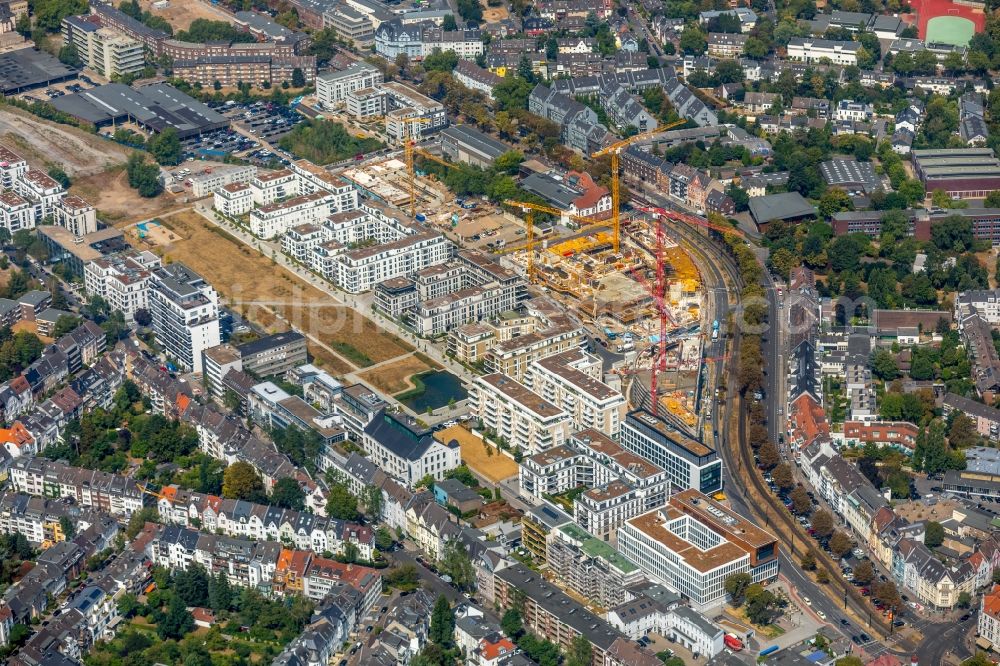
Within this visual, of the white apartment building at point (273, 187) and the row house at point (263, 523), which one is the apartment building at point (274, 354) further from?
the white apartment building at point (273, 187)

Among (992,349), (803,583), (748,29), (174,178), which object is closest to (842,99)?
(748,29)

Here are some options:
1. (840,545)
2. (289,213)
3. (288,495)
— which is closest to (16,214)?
(289,213)

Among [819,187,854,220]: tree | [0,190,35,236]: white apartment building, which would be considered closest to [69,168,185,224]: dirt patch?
[0,190,35,236]: white apartment building

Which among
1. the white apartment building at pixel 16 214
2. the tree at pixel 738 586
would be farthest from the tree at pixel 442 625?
the white apartment building at pixel 16 214

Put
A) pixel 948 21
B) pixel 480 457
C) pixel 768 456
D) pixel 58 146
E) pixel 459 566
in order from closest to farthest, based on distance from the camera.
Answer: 1. pixel 459 566
2. pixel 768 456
3. pixel 480 457
4. pixel 58 146
5. pixel 948 21

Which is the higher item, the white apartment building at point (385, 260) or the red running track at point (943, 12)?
the red running track at point (943, 12)

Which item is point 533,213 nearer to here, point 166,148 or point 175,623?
point 166,148
